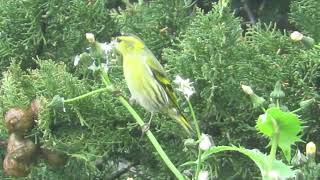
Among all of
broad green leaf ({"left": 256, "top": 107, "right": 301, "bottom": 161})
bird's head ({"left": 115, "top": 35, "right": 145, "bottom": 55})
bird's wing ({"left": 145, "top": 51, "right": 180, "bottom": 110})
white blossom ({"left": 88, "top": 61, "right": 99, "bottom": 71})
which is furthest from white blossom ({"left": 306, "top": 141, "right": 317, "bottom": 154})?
bird's head ({"left": 115, "top": 35, "right": 145, "bottom": 55})

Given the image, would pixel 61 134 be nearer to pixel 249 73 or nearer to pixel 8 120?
pixel 8 120

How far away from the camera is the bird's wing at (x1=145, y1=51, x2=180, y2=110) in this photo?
3.92 ft

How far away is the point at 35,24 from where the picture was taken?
1320 mm

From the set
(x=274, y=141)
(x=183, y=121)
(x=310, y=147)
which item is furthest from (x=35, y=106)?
(x=274, y=141)

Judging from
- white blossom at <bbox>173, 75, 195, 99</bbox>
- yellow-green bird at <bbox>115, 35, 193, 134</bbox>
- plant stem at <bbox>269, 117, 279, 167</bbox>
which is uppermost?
plant stem at <bbox>269, 117, 279, 167</bbox>

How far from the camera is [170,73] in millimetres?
1186

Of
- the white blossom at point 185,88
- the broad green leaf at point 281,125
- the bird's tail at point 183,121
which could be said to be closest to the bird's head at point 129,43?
the bird's tail at point 183,121

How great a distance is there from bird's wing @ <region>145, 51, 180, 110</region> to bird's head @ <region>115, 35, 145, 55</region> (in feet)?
0.11

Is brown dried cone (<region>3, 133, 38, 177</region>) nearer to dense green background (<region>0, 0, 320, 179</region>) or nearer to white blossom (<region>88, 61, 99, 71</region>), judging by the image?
dense green background (<region>0, 0, 320, 179</region>)

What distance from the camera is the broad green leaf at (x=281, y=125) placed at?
0.51 meters

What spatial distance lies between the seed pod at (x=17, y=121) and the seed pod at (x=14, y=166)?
42mm

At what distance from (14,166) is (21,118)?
7cm

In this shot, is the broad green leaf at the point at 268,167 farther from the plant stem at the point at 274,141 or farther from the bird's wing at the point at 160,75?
the bird's wing at the point at 160,75

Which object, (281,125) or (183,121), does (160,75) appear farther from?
(281,125)
